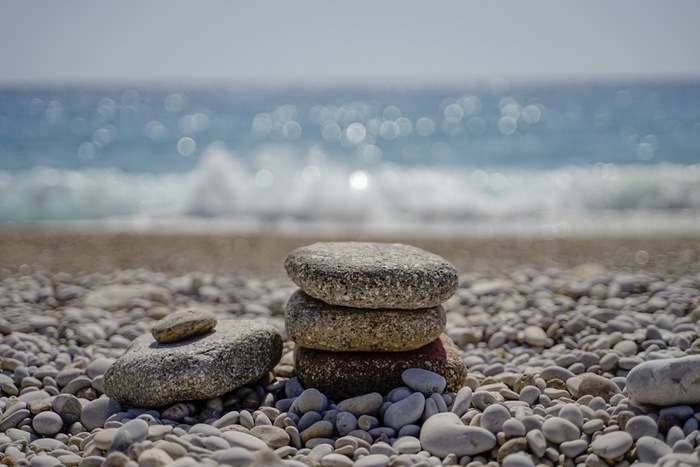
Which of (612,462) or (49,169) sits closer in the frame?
(612,462)

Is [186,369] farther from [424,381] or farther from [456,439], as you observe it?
[456,439]

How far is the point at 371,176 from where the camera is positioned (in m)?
15.8

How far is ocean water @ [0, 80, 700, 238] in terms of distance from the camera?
12211mm

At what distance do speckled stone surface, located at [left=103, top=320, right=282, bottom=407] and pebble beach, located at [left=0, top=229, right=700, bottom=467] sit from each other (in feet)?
0.30

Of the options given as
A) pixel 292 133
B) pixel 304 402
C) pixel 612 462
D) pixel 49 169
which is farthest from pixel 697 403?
pixel 292 133

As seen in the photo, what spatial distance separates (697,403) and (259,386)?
233 cm

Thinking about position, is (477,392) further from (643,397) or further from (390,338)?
(643,397)

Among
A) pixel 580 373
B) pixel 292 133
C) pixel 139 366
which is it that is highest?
pixel 292 133

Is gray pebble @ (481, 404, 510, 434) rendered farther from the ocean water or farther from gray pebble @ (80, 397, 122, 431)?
the ocean water

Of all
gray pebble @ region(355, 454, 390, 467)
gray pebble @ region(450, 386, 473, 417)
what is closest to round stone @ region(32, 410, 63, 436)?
gray pebble @ region(355, 454, 390, 467)

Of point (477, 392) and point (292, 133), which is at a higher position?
point (292, 133)

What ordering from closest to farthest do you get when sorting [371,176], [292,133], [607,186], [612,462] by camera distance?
[612,462]
[607,186]
[371,176]
[292,133]

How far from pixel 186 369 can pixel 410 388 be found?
4.00 ft

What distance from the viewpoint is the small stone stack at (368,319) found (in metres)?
3.37
